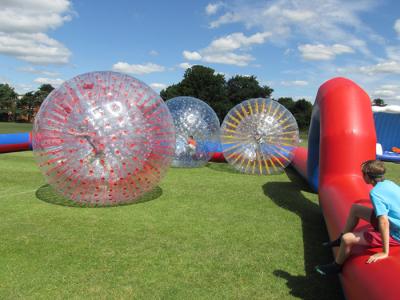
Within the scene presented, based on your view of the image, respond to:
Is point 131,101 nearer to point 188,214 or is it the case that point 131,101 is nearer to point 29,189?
point 188,214

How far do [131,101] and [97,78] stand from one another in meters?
0.68

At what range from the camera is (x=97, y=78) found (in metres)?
6.08

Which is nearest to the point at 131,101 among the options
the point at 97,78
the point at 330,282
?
the point at 97,78

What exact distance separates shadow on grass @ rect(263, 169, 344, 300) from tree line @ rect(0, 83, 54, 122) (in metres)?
61.9

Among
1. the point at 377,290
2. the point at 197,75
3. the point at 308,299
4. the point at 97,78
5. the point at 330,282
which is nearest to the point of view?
the point at 377,290

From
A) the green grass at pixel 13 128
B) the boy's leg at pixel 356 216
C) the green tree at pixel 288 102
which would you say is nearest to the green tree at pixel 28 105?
the green grass at pixel 13 128

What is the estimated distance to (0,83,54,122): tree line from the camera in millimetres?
63469

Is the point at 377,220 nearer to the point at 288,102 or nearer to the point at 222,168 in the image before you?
the point at 222,168

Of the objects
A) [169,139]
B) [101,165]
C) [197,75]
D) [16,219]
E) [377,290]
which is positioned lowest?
[16,219]

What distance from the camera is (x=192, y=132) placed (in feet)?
36.7

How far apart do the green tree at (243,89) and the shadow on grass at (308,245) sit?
55404 mm

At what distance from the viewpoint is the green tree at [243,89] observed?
63.9 m

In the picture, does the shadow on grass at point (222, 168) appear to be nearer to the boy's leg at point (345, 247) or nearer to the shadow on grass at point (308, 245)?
the shadow on grass at point (308, 245)

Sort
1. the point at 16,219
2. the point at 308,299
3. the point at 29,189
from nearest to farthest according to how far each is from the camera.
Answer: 1. the point at 308,299
2. the point at 16,219
3. the point at 29,189
